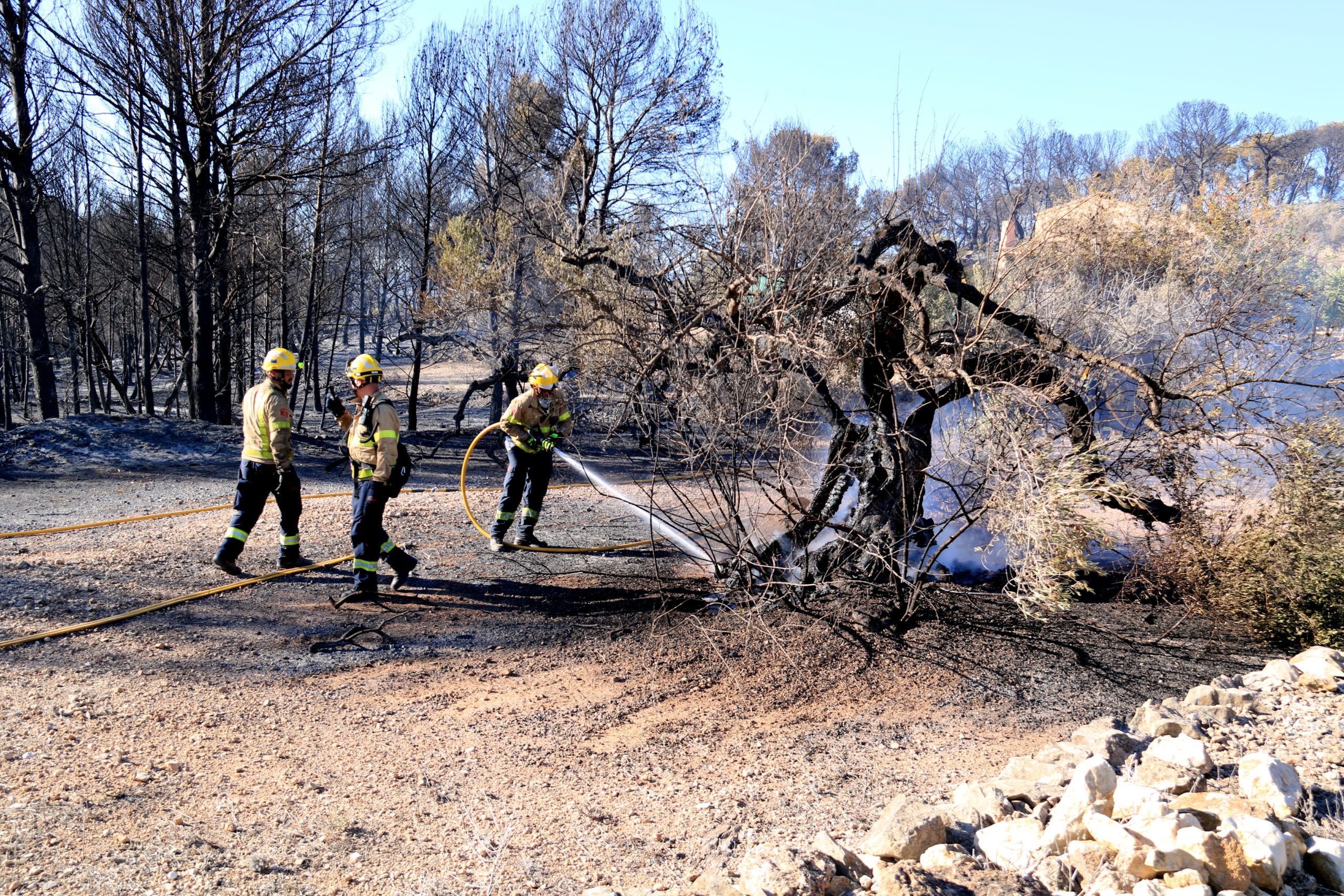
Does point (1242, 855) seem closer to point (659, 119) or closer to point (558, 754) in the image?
point (558, 754)

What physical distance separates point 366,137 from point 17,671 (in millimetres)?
19840

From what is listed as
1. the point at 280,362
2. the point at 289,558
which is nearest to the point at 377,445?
the point at 280,362

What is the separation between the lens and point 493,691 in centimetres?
502

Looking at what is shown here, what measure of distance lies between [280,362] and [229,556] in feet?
5.38

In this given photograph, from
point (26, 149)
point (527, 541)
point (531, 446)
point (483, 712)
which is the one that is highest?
point (26, 149)

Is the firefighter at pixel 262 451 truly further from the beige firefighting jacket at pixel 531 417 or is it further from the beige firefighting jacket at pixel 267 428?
the beige firefighting jacket at pixel 531 417

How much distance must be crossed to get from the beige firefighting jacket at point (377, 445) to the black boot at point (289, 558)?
999 millimetres

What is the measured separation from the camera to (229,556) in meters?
6.56

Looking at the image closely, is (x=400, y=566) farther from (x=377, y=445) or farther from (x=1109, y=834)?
(x=1109, y=834)

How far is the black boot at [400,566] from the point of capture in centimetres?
657

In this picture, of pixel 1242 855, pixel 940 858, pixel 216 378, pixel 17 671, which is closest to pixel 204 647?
pixel 17 671

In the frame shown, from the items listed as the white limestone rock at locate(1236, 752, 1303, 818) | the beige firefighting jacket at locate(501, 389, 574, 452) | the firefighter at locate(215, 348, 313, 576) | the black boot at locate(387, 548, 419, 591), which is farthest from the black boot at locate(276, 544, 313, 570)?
the white limestone rock at locate(1236, 752, 1303, 818)

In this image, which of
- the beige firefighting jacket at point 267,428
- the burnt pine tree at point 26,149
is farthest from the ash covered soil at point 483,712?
the burnt pine tree at point 26,149

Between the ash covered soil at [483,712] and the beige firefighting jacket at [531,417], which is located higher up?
the beige firefighting jacket at [531,417]
